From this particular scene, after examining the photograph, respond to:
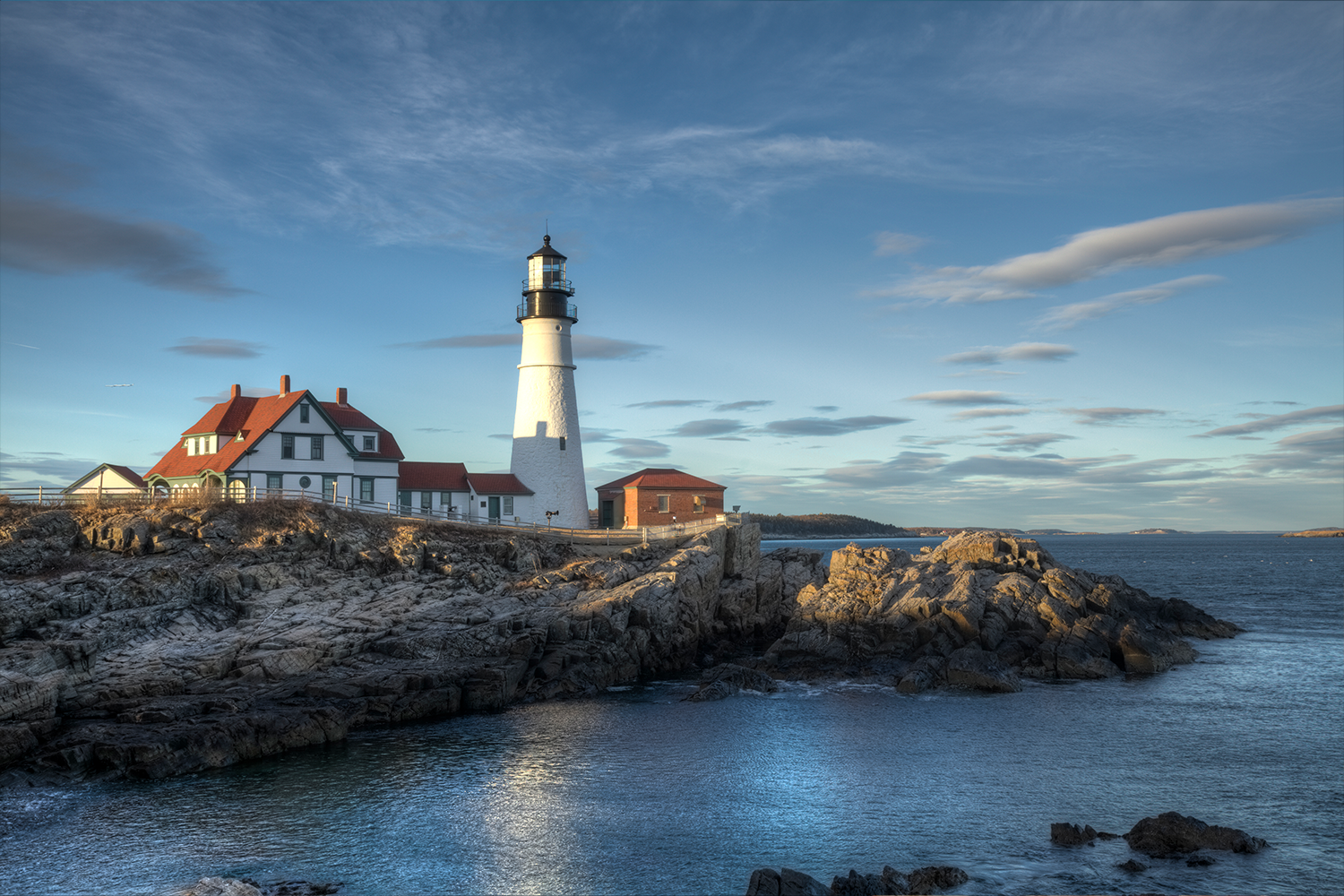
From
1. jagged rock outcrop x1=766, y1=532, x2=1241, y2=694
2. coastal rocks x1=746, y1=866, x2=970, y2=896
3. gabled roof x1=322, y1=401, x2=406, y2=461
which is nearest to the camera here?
coastal rocks x1=746, y1=866, x2=970, y2=896

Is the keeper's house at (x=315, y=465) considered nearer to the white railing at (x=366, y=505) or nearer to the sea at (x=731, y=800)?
the white railing at (x=366, y=505)

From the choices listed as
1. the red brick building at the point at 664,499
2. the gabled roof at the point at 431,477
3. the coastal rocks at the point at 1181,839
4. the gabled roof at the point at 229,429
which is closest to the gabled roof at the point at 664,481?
the red brick building at the point at 664,499

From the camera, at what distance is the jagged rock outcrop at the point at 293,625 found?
22.3 m

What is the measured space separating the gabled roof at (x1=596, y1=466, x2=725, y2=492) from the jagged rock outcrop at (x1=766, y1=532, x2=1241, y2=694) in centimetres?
1264

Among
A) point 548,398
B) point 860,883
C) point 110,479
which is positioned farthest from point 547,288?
point 860,883

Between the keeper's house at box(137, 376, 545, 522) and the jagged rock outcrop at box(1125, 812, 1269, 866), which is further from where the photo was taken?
the keeper's house at box(137, 376, 545, 522)

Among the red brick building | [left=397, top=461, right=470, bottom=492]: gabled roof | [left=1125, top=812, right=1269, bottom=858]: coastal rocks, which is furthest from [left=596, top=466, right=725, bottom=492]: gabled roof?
[left=1125, top=812, right=1269, bottom=858]: coastal rocks

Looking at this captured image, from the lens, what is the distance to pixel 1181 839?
1537 cm

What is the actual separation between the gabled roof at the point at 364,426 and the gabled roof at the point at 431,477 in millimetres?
1398

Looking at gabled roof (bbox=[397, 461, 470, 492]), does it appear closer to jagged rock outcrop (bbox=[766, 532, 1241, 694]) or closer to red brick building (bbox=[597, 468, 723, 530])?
red brick building (bbox=[597, 468, 723, 530])

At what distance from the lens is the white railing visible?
3591 centimetres

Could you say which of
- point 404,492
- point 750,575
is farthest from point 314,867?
point 404,492

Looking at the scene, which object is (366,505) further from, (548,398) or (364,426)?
(548,398)

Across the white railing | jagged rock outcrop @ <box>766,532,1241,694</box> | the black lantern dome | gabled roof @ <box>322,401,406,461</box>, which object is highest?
the black lantern dome
